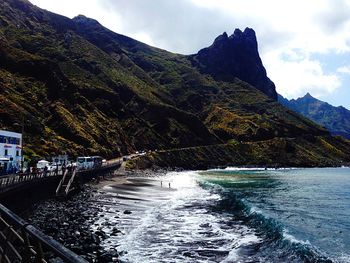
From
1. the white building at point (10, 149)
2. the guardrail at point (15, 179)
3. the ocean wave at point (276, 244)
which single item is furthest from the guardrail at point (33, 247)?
the white building at point (10, 149)

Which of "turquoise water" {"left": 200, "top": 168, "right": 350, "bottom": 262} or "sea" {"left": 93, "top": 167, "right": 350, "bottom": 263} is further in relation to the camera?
"turquoise water" {"left": 200, "top": 168, "right": 350, "bottom": 262}

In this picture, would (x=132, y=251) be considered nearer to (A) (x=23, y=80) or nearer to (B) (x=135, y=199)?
(B) (x=135, y=199)

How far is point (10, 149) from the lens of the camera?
7256 centimetres

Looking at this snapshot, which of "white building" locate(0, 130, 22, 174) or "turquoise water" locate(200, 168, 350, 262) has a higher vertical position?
"white building" locate(0, 130, 22, 174)

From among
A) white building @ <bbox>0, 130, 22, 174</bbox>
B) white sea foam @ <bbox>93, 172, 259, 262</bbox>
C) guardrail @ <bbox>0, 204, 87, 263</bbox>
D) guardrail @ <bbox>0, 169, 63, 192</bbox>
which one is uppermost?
white building @ <bbox>0, 130, 22, 174</bbox>

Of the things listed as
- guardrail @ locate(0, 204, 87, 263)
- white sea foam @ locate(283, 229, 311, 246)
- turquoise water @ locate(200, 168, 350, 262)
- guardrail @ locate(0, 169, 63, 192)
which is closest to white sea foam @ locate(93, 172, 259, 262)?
turquoise water @ locate(200, 168, 350, 262)

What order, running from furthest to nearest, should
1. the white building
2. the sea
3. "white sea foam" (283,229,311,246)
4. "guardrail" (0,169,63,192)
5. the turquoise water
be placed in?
the white building < "guardrail" (0,169,63,192) < "white sea foam" (283,229,311,246) < the turquoise water < the sea

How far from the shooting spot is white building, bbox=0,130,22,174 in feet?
214

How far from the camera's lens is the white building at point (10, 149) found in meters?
65.3

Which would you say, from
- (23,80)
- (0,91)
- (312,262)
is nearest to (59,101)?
(23,80)

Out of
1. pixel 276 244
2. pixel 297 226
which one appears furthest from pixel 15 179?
→ pixel 297 226

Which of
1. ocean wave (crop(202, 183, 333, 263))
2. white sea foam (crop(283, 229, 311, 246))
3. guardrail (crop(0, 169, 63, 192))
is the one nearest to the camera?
ocean wave (crop(202, 183, 333, 263))

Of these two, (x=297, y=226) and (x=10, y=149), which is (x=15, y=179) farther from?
(x=297, y=226)

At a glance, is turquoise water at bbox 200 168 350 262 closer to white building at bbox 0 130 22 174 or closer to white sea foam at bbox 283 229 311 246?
white sea foam at bbox 283 229 311 246
